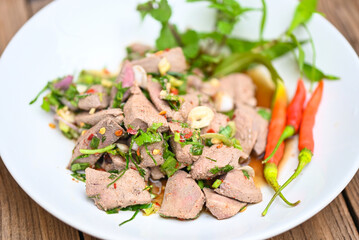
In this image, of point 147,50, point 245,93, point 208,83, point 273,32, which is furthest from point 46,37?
point 273,32

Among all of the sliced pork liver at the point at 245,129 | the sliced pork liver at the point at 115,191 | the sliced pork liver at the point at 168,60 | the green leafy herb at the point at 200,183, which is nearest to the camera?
the sliced pork liver at the point at 115,191

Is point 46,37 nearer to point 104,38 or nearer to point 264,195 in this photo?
point 104,38

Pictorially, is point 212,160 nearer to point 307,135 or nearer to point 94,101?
point 307,135

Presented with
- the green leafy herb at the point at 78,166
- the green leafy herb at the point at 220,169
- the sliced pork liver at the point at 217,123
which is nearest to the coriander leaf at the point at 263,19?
the sliced pork liver at the point at 217,123

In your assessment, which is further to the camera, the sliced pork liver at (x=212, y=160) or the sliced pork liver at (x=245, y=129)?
the sliced pork liver at (x=245, y=129)

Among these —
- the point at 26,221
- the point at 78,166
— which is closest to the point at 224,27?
the point at 78,166

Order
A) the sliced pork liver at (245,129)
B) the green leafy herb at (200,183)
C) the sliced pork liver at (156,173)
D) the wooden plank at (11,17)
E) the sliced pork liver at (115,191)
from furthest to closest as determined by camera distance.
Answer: the wooden plank at (11,17), the sliced pork liver at (245,129), the sliced pork liver at (156,173), the green leafy herb at (200,183), the sliced pork liver at (115,191)

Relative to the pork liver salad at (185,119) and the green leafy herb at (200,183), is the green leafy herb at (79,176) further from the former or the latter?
the green leafy herb at (200,183)
